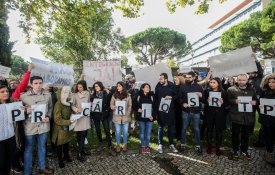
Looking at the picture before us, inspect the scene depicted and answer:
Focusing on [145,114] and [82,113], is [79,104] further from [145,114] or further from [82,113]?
[145,114]

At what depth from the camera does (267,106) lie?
5.43 meters

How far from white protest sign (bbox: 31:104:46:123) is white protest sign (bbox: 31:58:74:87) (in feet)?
4.73

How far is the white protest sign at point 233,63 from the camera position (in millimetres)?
6777

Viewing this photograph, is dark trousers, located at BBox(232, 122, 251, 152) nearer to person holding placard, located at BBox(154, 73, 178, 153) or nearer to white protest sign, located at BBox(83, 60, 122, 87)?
person holding placard, located at BBox(154, 73, 178, 153)

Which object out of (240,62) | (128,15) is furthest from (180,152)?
(128,15)

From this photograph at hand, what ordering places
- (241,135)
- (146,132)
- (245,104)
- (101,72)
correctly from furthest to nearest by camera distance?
1. (101,72)
2. (146,132)
3. (241,135)
4. (245,104)

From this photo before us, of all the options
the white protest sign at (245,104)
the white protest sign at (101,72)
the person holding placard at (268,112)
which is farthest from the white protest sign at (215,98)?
the white protest sign at (101,72)

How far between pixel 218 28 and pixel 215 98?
86142mm

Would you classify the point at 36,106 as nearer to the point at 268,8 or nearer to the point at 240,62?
the point at 240,62

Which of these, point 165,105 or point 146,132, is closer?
point 165,105

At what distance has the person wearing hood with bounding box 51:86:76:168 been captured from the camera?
5.40 metres

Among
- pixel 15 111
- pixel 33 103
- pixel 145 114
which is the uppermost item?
pixel 33 103

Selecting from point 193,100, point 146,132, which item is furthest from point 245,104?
point 146,132

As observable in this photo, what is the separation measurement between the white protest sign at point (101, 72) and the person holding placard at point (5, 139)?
11.7ft
